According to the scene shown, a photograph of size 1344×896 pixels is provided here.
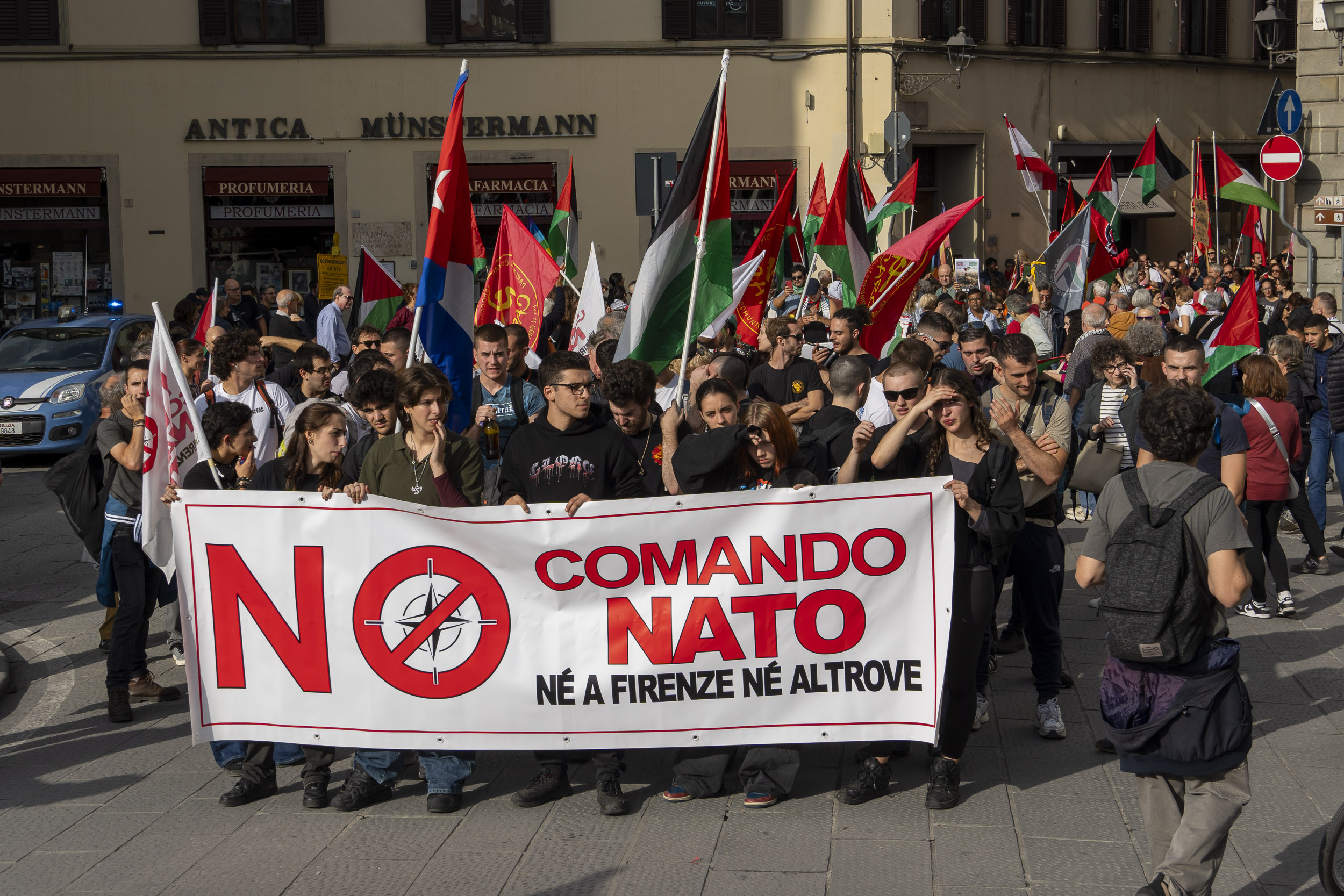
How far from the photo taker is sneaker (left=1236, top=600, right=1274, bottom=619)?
8180 millimetres

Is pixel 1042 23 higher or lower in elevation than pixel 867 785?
higher

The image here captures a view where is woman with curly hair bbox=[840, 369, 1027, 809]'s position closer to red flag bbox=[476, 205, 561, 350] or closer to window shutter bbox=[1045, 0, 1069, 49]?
red flag bbox=[476, 205, 561, 350]

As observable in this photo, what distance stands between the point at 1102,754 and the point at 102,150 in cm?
2393

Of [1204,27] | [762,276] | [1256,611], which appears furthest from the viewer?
[1204,27]

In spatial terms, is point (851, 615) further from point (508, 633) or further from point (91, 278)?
point (91, 278)

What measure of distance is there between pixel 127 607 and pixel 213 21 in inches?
841

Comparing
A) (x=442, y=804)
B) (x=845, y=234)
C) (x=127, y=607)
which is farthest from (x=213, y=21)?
(x=442, y=804)

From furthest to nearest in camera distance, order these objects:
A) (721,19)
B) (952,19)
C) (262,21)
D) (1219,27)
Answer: (1219,27)
(952,19)
(721,19)
(262,21)

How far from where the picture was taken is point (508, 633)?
5.32m

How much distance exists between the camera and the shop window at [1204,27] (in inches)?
1150

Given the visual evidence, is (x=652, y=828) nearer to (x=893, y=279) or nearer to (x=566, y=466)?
(x=566, y=466)

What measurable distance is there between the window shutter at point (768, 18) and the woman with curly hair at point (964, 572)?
21.9 metres

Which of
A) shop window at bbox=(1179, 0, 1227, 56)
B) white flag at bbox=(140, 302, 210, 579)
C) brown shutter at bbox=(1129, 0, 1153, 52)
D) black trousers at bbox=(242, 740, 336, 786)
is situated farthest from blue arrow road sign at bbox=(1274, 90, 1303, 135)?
shop window at bbox=(1179, 0, 1227, 56)

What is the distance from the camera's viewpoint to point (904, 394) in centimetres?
559
